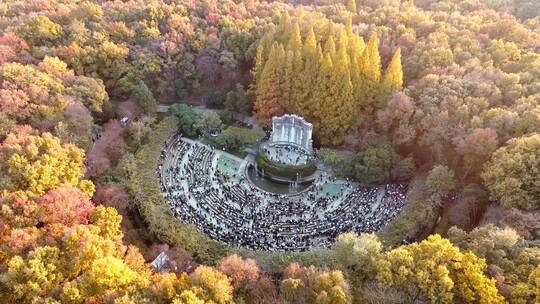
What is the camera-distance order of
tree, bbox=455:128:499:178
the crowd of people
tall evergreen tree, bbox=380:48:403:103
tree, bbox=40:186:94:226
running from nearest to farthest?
tree, bbox=40:186:94:226 → the crowd of people → tree, bbox=455:128:499:178 → tall evergreen tree, bbox=380:48:403:103

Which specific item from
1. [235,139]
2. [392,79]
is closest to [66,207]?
[235,139]

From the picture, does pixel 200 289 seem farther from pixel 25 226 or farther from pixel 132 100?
pixel 132 100

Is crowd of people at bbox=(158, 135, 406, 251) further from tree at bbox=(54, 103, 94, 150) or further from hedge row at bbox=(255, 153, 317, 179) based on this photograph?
tree at bbox=(54, 103, 94, 150)

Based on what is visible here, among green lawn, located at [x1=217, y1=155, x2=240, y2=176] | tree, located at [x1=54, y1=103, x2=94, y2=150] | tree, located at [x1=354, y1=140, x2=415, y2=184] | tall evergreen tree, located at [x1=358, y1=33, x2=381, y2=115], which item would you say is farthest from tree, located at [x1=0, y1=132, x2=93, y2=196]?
tall evergreen tree, located at [x1=358, y1=33, x2=381, y2=115]

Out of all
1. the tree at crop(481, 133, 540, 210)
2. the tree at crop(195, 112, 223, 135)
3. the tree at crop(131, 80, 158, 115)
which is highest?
the tree at crop(131, 80, 158, 115)

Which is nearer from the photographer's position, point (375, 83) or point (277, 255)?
point (277, 255)

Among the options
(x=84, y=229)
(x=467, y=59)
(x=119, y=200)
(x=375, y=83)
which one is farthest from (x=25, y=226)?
(x=467, y=59)
